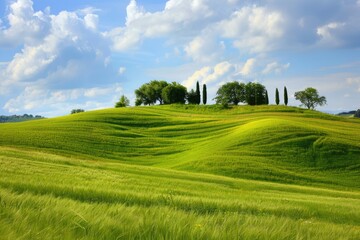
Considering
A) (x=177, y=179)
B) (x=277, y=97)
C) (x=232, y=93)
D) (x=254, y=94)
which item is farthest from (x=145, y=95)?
(x=177, y=179)

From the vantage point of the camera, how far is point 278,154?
188 feet

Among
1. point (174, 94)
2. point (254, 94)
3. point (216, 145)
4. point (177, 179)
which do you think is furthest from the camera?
point (174, 94)

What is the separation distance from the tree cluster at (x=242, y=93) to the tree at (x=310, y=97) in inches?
1028

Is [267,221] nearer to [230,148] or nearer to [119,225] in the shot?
Answer: [119,225]

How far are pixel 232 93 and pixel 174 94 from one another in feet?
70.5

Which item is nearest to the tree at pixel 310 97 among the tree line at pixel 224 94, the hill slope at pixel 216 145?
the tree line at pixel 224 94

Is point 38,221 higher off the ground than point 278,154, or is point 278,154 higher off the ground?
point 38,221

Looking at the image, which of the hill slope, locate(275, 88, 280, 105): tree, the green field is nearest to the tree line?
locate(275, 88, 280, 105): tree

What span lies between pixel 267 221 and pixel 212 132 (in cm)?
7417

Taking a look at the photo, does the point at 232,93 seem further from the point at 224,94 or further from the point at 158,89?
the point at 158,89

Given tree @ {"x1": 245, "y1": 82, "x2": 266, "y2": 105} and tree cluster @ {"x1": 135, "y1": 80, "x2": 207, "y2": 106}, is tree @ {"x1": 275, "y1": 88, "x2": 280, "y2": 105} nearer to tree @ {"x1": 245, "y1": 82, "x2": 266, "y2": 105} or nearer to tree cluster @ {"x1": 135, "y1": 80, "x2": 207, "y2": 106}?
tree @ {"x1": 245, "y1": 82, "x2": 266, "y2": 105}

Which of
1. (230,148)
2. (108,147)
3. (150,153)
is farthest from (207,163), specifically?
(108,147)

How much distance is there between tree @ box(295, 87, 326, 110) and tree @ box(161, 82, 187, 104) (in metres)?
52.5

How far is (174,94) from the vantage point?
147125 mm
